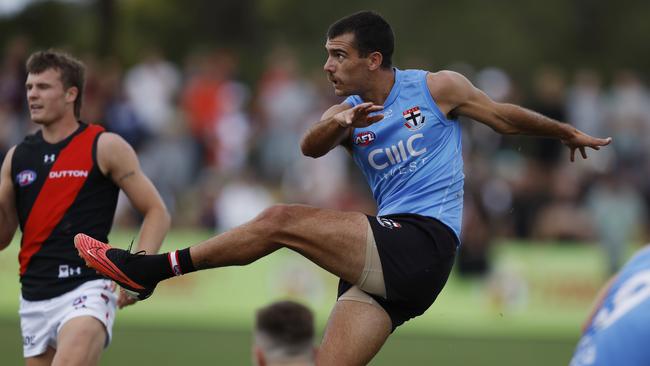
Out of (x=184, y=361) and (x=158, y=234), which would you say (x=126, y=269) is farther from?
(x=184, y=361)

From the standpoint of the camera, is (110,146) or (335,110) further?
(110,146)

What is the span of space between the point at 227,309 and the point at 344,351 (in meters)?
9.32

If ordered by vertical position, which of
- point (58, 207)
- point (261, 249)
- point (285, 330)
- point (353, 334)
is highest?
point (58, 207)

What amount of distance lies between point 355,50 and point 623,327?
10.3 ft

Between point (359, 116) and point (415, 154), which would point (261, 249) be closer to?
point (359, 116)

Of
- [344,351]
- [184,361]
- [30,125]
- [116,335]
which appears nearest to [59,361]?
[344,351]

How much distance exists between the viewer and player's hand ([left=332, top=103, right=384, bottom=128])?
6.67m

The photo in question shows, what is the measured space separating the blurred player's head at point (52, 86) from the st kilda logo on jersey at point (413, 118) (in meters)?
2.32

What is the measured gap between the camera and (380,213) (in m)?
7.34

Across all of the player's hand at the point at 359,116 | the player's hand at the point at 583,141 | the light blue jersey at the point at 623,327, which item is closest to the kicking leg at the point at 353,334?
the player's hand at the point at 359,116

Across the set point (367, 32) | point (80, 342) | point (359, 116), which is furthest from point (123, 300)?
point (367, 32)

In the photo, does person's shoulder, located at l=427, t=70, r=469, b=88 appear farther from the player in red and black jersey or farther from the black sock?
the player in red and black jersey

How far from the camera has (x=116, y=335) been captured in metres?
15.0

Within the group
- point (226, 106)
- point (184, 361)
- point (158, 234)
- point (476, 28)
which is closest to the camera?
point (158, 234)
